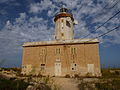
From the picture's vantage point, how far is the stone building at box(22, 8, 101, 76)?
733 inches

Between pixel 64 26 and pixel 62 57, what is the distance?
Result: 9466 millimetres

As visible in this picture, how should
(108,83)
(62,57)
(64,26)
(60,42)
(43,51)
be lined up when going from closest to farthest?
(108,83), (62,57), (60,42), (43,51), (64,26)

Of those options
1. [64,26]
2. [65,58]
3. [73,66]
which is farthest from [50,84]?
[64,26]

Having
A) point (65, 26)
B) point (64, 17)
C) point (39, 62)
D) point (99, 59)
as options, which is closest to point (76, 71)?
point (99, 59)

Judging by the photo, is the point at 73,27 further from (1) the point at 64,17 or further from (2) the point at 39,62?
(2) the point at 39,62

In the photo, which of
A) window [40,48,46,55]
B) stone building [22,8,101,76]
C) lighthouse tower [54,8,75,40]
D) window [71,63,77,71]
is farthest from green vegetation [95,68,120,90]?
lighthouse tower [54,8,75,40]

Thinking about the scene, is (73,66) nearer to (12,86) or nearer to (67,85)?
(67,85)

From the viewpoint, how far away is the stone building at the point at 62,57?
1861 centimetres

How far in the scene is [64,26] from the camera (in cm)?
2662

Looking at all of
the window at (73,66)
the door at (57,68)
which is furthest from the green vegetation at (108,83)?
the door at (57,68)

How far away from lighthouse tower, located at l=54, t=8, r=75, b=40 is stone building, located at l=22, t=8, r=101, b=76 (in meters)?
5.66

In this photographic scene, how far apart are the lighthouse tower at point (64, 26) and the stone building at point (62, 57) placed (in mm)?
5657

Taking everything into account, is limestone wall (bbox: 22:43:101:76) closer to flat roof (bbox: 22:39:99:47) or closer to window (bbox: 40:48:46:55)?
window (bbox: 40:48:46:55)

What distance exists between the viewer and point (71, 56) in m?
19.6
